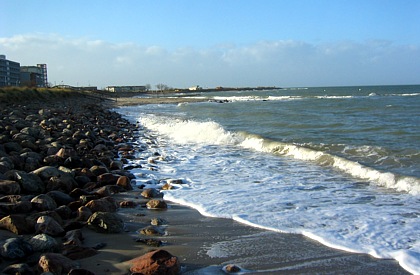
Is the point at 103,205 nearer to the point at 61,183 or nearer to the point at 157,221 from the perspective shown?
the point at 157,221

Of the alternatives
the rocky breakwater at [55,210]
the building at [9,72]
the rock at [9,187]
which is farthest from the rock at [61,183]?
the building at [9,72]

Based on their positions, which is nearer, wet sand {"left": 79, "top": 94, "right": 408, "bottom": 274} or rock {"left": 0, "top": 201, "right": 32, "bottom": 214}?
wet sand {"left": 79, "top": 94, "right": 408, "bottom": 274}

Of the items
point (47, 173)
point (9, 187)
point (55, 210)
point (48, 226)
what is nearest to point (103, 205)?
point (55, 210)

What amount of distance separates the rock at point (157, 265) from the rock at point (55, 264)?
1.66ft

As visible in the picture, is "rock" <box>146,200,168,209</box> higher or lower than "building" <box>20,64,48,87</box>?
lower

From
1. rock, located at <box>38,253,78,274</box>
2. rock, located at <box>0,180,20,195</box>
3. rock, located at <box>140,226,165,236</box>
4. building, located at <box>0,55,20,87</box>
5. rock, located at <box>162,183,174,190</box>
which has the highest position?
building, located at <box>0,55,20,87</box>

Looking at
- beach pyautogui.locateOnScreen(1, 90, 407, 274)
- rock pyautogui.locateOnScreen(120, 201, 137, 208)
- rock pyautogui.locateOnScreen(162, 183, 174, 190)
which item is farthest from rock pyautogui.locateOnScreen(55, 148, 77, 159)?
beach pyautogui.locateOnScreen(1, 90, 407, 274)

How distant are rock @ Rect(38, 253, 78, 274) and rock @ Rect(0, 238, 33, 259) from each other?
13.5 inches

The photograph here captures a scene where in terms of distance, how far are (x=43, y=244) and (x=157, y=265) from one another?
1116 mm

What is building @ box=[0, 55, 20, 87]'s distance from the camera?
7988 cm

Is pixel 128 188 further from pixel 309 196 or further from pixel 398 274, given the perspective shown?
pixel 398 274

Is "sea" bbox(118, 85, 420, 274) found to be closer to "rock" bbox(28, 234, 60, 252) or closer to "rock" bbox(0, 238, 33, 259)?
"rock" bbox(28, 234, 60, 252)

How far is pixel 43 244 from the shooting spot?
3482 mm

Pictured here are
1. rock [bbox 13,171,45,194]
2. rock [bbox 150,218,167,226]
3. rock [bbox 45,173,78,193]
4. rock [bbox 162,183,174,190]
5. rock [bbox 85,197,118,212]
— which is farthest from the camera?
rock [bbox 162,183,174,190]
